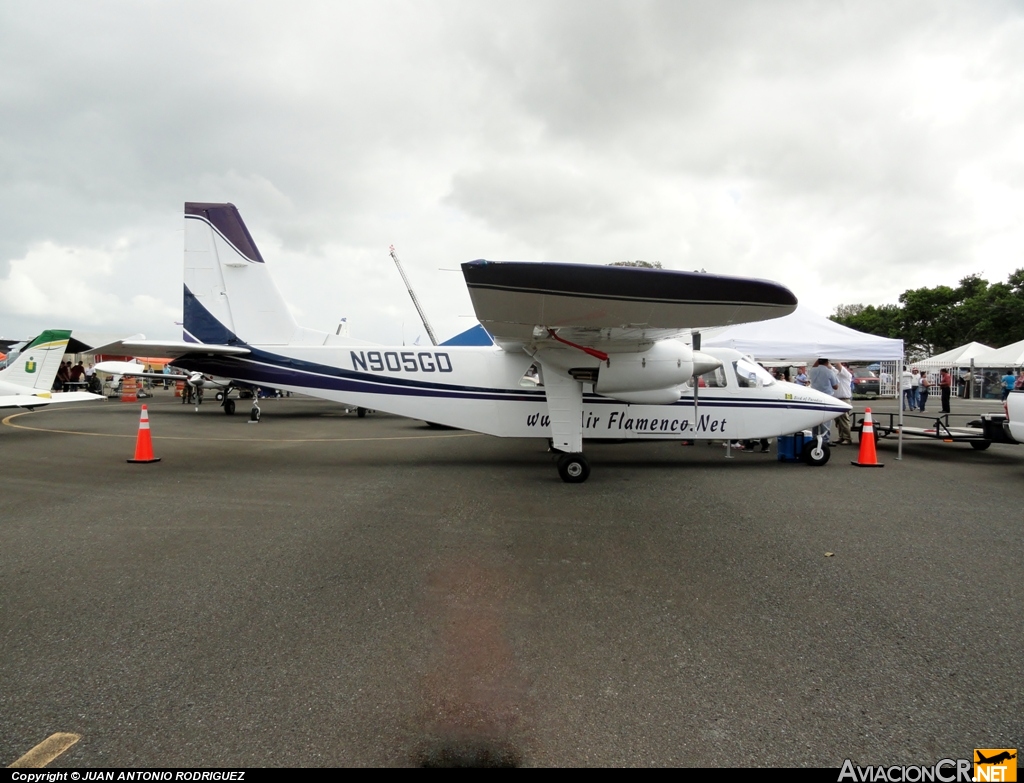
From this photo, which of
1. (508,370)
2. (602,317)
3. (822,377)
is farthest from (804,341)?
(602,317)

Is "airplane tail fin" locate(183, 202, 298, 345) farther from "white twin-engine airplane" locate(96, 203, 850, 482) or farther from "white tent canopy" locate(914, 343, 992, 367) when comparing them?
→ "white tent canopy" locate(914, 343, 992, 367)

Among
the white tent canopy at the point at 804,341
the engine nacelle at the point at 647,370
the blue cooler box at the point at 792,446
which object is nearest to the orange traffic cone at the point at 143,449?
the engine nacelle at the point at 647,370

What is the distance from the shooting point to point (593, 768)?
5.94 feet

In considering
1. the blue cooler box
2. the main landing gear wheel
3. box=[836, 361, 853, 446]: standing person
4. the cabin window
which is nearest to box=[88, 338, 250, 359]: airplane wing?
the cabin window

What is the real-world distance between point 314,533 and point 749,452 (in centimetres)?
882

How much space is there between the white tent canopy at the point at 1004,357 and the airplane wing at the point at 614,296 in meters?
26.7

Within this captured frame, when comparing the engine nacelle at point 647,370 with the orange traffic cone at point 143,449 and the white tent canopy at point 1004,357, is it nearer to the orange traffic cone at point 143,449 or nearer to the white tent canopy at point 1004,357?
the orange traffic cone at point 143,449

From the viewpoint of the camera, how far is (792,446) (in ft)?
29.9

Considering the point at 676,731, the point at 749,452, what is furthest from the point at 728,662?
the point at 749,452

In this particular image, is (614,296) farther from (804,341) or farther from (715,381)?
(804,341)

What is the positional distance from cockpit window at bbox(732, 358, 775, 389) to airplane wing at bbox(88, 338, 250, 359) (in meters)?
8.42

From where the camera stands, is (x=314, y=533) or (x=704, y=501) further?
(x=704, y=501)

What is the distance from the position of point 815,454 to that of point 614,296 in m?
5.82

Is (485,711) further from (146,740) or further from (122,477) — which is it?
(122,477)
